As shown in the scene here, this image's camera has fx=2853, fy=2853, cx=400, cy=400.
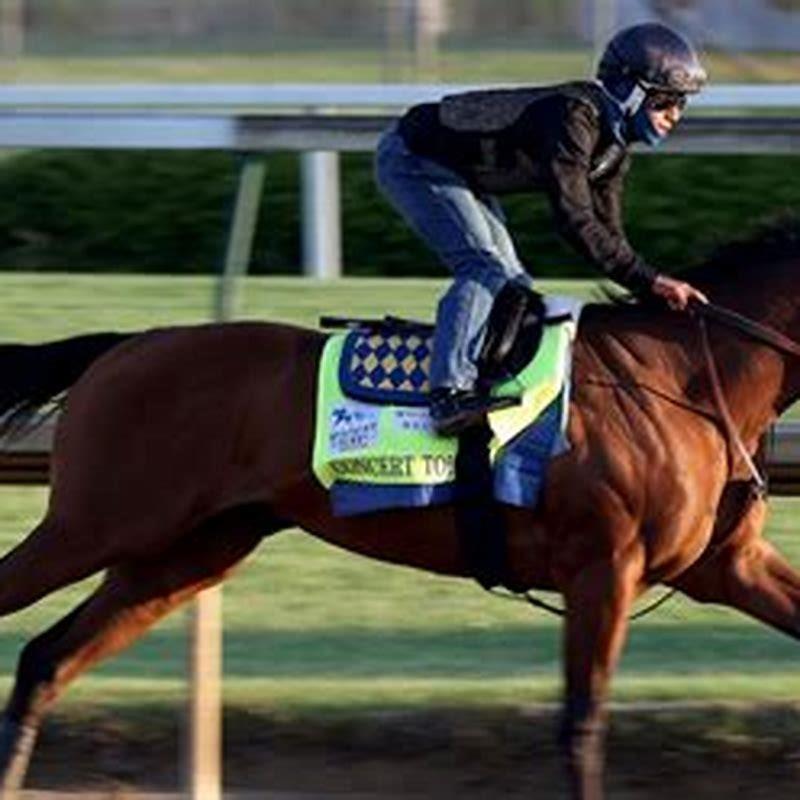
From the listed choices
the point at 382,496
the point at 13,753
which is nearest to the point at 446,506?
the point at 382,496

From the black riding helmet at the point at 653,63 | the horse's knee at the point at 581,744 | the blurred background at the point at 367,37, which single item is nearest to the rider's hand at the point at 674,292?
the black riding helmet at the point at 653,63

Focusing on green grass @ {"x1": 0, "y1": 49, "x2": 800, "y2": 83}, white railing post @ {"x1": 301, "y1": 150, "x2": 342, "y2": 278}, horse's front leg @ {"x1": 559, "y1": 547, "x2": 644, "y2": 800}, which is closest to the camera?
horse's front leg @ {"x1": 559, "y1": 547, "x2": 644, "y2": 800}

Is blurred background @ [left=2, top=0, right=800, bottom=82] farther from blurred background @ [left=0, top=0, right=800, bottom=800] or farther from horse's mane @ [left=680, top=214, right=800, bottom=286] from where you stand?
horse's mane @ [left=680, top=214, right=800, bottom=286]

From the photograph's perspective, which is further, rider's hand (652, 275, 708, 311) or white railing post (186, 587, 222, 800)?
white railing post (186, 587, 222, 800)

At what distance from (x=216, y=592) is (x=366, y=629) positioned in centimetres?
175

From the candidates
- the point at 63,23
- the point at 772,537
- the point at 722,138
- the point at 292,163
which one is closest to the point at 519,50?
the point at 63,23

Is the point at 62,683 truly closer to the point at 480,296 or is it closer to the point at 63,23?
the point at 480,296

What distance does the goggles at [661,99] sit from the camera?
247 inches

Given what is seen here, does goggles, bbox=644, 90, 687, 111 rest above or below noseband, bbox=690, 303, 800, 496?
above

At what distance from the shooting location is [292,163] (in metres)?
12.9

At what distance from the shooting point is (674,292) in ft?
20.8

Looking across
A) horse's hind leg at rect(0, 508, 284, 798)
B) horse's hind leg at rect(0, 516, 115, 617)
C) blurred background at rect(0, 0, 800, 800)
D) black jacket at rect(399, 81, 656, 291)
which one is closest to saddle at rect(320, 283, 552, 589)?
black jacket at rect(399, 81, 656, 291)

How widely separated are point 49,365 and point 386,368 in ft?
Answer: 2.71

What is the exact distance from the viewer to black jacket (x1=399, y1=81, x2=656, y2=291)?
6.20 m
